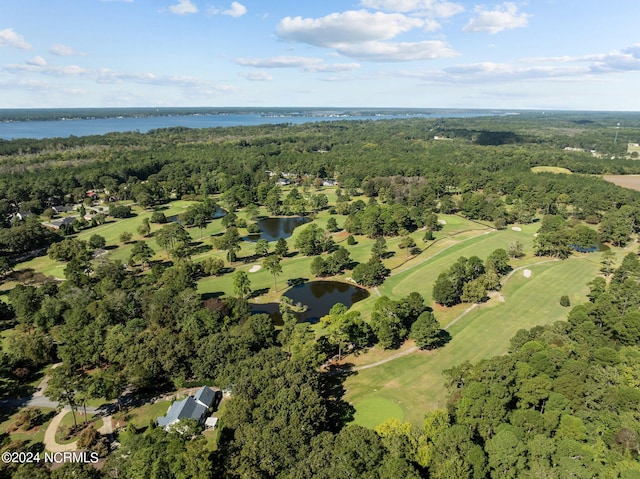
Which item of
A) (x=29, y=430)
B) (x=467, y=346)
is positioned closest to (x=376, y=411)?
(x=467, y=346)

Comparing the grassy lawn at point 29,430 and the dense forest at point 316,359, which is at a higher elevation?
the dense forest at point 316,359

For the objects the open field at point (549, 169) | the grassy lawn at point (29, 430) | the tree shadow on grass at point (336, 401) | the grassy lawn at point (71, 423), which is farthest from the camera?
the open field at point (549, 169)

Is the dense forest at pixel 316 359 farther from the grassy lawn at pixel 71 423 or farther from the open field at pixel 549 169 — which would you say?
the open field at pixel 549 169

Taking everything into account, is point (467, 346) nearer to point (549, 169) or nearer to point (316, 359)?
point (316, 359)

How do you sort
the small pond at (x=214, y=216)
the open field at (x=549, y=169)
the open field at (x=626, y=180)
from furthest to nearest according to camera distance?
the open field at (x=549, y=169), the open field at (x=626, y=180), the small pond at (x=214, y=216)

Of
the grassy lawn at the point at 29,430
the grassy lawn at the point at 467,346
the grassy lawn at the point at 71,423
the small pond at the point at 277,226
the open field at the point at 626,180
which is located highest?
the open field at the point at 626,180

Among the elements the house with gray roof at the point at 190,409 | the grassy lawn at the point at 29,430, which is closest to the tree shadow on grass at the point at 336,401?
the house with gray roof at the point at 190,409

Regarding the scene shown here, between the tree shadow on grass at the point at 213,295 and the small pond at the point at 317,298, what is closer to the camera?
the small pond at the point at 317,298
